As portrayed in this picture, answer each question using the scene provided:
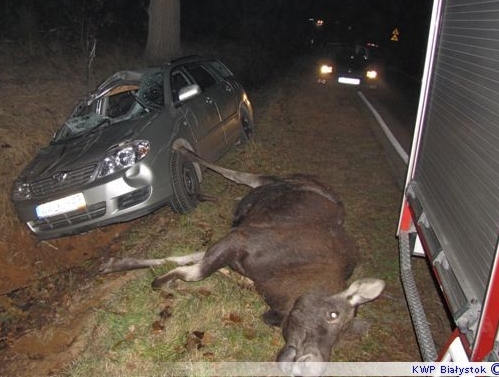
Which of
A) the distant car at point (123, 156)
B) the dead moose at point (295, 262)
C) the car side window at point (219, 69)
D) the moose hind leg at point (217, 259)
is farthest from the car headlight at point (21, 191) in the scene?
the car side window at point (219, 69)

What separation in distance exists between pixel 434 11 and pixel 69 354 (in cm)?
427

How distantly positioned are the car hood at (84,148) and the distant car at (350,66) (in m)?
13.2

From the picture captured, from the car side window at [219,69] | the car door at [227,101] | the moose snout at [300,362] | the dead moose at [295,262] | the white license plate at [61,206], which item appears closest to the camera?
the moose snout at [300,362]


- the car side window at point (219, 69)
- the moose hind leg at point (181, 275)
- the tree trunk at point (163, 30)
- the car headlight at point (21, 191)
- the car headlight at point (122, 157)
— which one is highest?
the tree trunk at point (163, 30)

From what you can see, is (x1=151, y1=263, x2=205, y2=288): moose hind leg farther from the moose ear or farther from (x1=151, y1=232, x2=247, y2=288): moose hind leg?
the moose ear

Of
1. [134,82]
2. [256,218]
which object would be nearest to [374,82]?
[134,82]

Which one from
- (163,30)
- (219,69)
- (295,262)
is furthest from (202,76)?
(163,30)

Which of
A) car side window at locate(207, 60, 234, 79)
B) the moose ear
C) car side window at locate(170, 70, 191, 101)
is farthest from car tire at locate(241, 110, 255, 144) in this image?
the moose ear

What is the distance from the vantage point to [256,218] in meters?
4.77

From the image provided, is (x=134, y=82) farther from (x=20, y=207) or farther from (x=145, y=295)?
(x=145, y=295)

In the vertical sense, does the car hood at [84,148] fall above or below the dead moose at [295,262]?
above

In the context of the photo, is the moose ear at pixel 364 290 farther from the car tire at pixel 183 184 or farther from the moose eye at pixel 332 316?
the car tire at pixel 183 184

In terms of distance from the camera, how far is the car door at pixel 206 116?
662cm

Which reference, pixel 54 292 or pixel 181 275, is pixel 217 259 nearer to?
pixel 181 275
